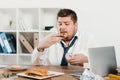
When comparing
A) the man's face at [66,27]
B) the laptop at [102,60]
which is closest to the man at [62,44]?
the man's face at [66,27]

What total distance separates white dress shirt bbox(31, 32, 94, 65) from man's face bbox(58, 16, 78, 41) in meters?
0.11

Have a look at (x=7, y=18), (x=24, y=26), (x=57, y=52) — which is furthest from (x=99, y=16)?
(x=7, y=18)

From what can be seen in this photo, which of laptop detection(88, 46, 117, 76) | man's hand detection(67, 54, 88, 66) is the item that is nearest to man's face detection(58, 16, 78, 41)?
man's hand detection(67, 54, 88, 66)

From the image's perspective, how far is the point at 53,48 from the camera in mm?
2498

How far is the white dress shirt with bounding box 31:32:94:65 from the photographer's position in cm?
227

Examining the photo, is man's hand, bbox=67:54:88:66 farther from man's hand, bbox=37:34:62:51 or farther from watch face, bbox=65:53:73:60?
man's hand, bbox=37:34:62:51

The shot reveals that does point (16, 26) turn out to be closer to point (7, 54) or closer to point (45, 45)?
point (7, 54)

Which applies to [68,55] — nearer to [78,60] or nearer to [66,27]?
[78,60]

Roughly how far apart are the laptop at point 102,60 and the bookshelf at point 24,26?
1578mm

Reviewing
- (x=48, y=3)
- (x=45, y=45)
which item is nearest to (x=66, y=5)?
(x=48, y=3)

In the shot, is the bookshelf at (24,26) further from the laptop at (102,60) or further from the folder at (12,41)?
the laptop at (102,60)

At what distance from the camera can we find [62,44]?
2443 mm

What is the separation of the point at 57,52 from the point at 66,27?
279mm

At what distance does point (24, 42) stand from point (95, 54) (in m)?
1.86
